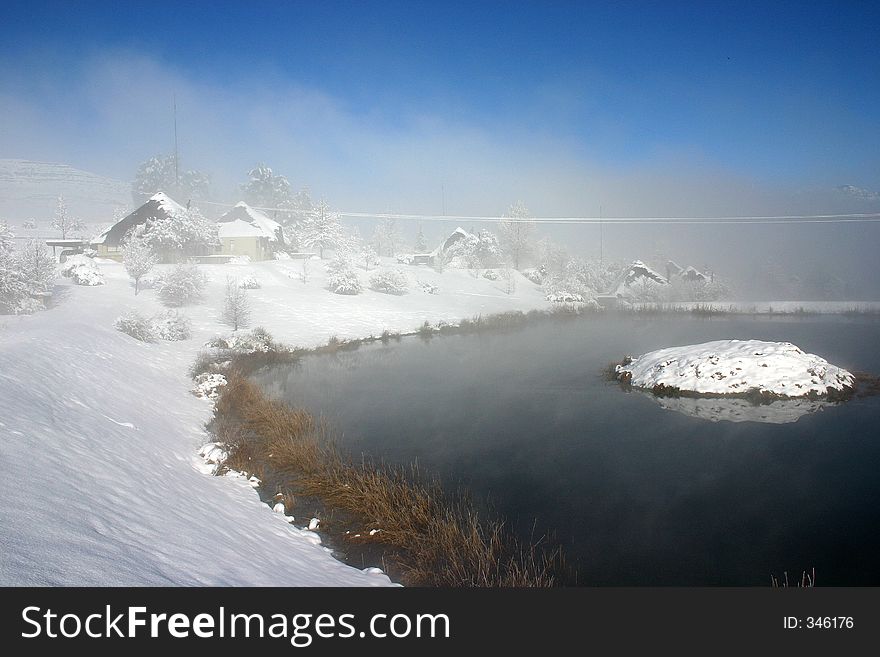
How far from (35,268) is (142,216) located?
2365cm

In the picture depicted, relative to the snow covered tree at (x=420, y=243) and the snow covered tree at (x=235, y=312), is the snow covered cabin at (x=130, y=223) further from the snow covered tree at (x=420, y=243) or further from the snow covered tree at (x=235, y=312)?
the snow covered tree at (x=420, y=243)

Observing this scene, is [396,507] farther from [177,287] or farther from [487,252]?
[487,252]

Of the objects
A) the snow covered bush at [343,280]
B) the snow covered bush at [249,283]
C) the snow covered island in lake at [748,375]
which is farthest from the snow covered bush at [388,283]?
the snow covered island in lake at [748,375]

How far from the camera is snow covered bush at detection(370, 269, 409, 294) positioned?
49.8 meters

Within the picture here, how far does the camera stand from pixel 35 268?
1071 inches

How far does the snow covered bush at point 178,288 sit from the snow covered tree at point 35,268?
6.76m

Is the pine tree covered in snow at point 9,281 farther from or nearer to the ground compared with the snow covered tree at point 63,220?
nearer to the ground

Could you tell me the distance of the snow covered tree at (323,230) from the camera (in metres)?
66.2

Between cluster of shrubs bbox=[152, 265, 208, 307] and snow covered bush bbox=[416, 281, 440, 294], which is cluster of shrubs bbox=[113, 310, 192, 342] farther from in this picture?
snow covered bush bbox=[416, 281, 440, 294]

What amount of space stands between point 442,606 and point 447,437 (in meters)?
10.1

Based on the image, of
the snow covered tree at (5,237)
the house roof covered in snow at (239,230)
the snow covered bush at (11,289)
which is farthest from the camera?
the house roof covered in snow at (239,230)

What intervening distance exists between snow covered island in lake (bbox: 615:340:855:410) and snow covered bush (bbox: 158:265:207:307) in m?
31.9

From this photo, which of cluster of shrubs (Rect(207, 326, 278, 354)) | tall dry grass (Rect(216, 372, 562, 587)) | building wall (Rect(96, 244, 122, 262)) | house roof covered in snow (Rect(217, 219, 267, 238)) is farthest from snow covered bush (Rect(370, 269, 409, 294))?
tall dry grass (Rect(216, 372, 562, 587))

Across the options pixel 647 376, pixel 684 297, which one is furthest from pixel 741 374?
pixel 684 297
